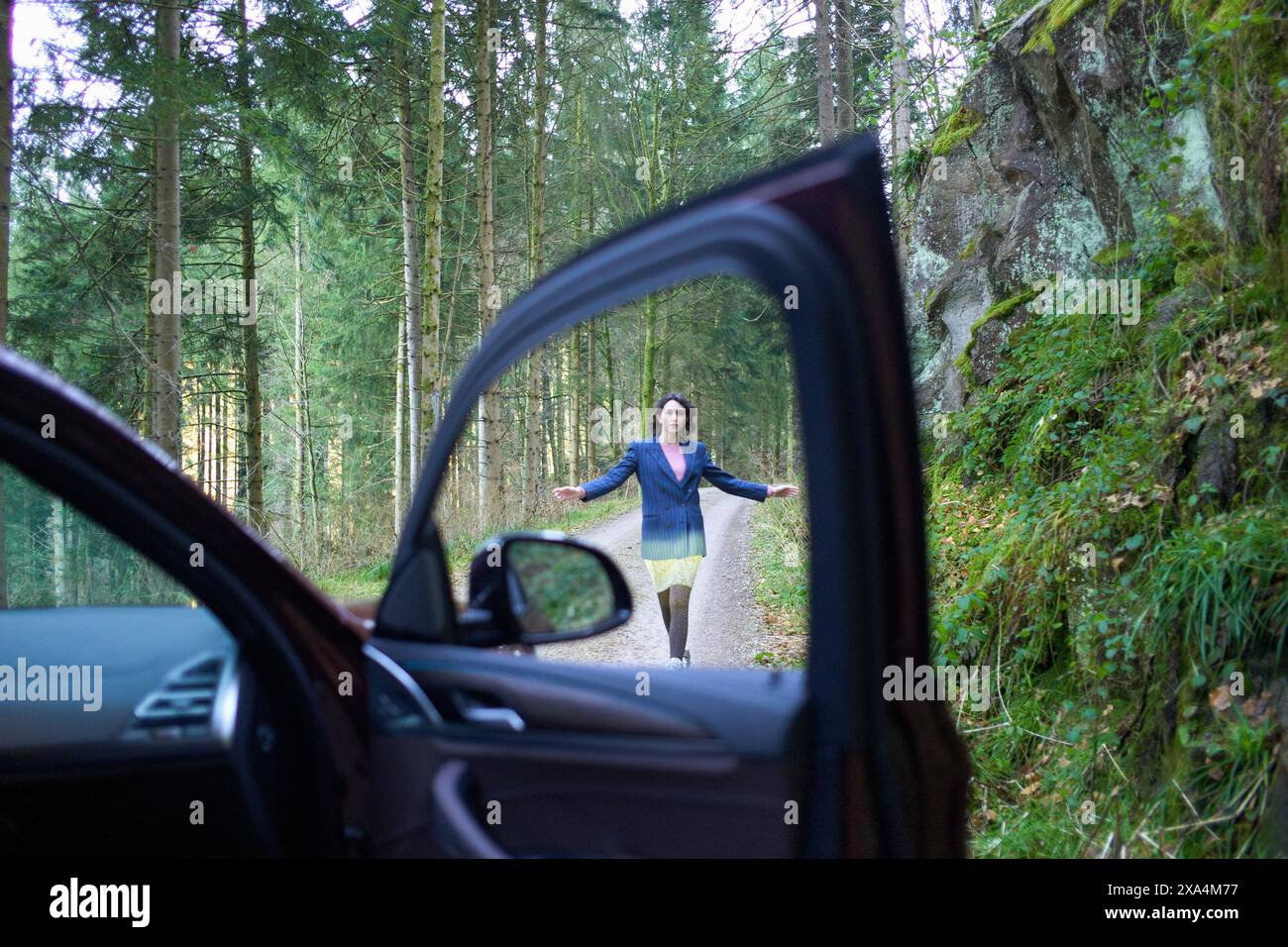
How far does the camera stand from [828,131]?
1235cm

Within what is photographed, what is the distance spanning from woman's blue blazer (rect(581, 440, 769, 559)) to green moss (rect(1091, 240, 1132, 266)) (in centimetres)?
365

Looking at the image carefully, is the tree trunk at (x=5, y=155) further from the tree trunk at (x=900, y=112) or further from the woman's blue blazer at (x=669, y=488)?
the tree trunk at (x=900, y=112)

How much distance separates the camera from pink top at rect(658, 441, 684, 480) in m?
4.00

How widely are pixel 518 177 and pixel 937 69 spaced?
9.46 m

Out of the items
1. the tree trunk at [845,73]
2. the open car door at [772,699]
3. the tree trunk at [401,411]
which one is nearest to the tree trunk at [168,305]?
the tree trunk at [401,411]

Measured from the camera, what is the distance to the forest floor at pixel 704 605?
1695 millimetres

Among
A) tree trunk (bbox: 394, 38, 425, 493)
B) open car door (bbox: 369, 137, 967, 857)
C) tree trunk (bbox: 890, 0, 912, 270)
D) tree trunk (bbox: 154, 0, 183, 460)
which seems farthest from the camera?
tree trunk (bbox: 394, 38, 425, 493)

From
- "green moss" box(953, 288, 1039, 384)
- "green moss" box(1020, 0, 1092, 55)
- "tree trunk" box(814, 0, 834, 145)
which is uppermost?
"tree trunk" box(814, 0, 834, 145)

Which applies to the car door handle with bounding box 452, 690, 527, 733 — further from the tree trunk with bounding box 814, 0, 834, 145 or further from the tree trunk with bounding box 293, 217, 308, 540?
the tree trunk with bounding box 293, 217, 308, 540

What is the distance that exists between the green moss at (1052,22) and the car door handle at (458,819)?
26.5 feet

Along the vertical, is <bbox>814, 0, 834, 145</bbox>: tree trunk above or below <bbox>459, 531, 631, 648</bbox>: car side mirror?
above

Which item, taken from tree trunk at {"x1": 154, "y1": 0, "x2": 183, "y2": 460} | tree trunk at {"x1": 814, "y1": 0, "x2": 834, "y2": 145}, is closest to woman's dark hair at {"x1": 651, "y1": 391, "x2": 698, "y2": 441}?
tree trunk at {"x1": 154, "y1": 0, "x2": 183, "y2": 460}
